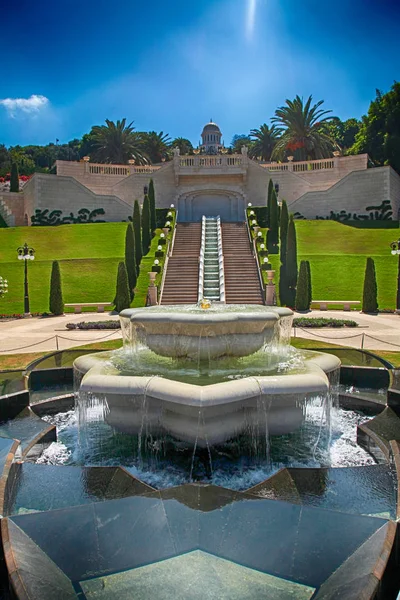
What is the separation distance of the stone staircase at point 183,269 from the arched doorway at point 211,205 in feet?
32.9

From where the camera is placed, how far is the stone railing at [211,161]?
149 feet

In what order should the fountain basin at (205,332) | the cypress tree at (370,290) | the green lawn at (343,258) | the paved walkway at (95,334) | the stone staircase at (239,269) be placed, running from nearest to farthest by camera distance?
1. the fountain basin at (205,332)
2. the paved walkway at (95,334)
3. the cypress tree at (370,290)
4. the stone staircase at (239,269)
5. the green lawn at (343,258)

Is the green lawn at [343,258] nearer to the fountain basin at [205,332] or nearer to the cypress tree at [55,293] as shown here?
the cypress tree at [55,293]

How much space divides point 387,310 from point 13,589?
74.3 ft

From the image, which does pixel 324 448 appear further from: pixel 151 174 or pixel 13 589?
pixel 151 174

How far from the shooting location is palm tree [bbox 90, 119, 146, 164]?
5712 centimetres

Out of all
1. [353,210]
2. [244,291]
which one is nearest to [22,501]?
[244,291]

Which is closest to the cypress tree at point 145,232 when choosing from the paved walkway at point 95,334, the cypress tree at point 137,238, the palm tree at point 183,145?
the cypress tree at point 137,238

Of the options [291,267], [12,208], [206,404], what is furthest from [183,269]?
[12,208]

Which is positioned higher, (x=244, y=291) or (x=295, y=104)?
(x=295, y=104)

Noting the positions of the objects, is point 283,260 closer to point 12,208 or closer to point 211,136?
point 12,208

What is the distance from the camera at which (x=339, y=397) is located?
28.7 ft

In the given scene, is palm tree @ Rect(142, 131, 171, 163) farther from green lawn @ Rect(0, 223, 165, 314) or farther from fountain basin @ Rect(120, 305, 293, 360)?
fountain basin @ Rect(120, 305, 293, 360)

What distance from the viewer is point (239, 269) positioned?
93.0 ft
